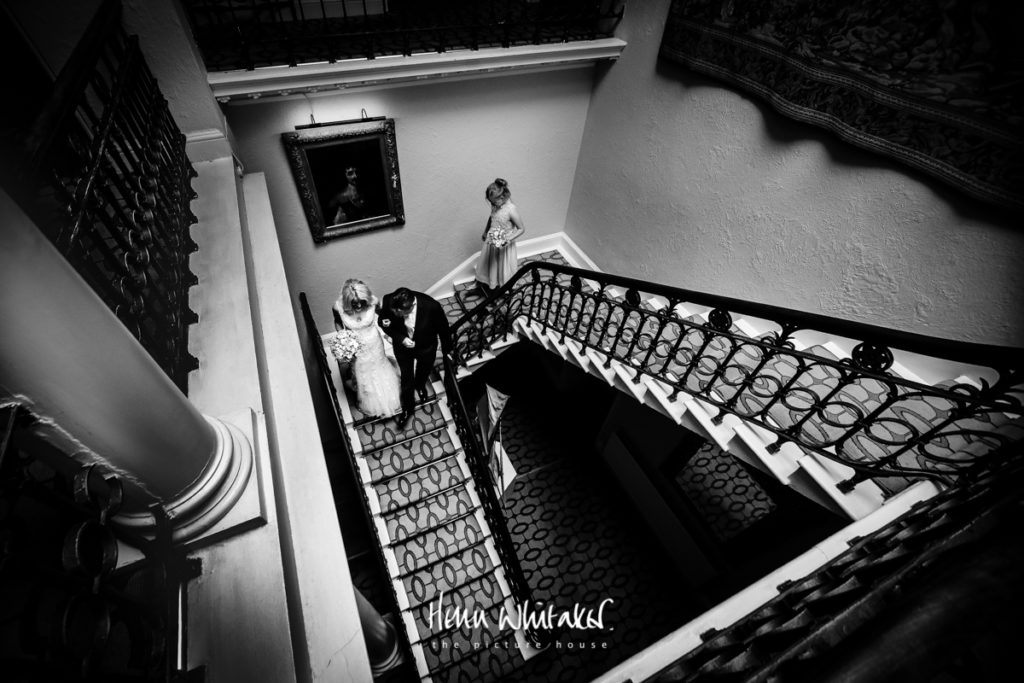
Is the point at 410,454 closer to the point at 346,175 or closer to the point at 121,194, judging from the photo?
the point at 121,194

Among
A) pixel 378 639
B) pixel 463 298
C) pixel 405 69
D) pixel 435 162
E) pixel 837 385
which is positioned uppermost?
pixel 435 162

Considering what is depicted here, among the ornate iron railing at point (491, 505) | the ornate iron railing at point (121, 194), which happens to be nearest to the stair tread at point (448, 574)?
the ornate iron railing at point (491, 505)

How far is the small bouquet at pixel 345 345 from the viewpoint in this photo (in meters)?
3.80

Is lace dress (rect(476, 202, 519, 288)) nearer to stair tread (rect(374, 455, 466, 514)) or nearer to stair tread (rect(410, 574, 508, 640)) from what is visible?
stair tread (rect(374, 455, 466, 514))

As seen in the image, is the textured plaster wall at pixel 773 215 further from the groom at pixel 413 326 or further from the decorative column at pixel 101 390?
the decorative column at pixel 101 390

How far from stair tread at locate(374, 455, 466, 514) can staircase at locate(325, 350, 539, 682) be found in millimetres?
11

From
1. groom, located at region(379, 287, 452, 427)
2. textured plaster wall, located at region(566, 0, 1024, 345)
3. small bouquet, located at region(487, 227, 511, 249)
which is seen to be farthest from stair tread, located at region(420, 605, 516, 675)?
small bouquet, located at region(487, 227, 511, 249)

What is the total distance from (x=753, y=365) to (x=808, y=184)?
1664 millimetres

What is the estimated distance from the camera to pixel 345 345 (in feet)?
12.6

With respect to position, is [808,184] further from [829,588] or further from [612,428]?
[612,428]

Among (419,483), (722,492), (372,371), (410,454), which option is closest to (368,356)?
(372,371)

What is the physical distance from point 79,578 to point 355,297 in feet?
9.70

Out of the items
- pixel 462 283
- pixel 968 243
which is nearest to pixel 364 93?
pixel 462 283

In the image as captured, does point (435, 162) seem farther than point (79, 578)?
Yes
